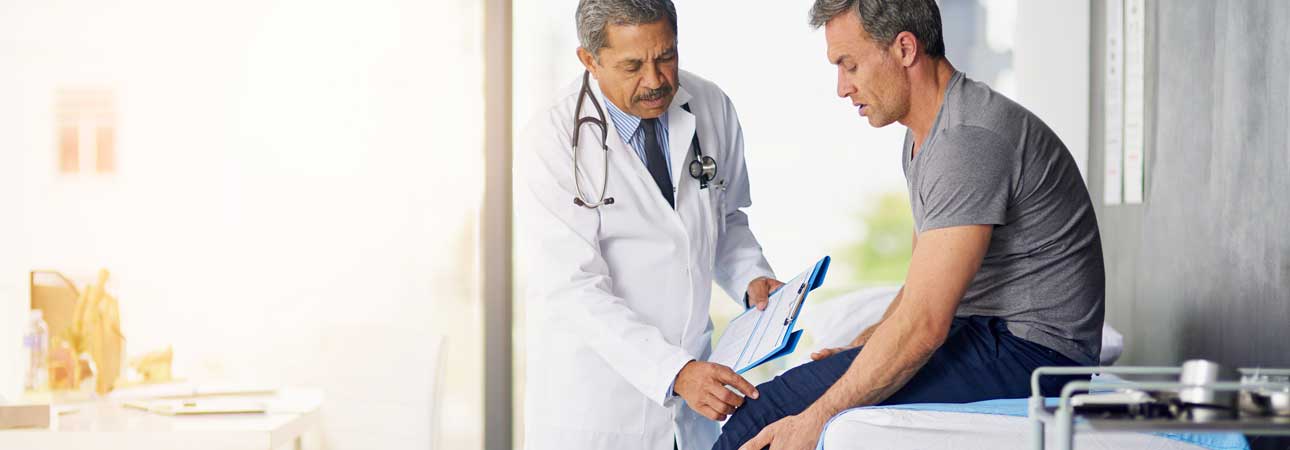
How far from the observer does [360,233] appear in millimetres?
3264

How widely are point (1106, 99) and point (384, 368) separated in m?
2.05

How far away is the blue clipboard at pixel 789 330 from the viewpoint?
5.41 feet

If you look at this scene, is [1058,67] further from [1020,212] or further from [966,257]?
[966,257]

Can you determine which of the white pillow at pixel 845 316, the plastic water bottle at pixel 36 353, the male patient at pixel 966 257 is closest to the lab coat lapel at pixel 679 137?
the male patient at pixel 966 257

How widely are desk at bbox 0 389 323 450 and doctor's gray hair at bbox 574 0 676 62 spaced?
100 cm

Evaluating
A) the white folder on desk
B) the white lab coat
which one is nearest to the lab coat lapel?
the white lab coat

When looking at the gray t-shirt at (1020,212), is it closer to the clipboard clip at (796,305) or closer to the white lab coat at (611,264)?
the clipboard clip at (796,305)

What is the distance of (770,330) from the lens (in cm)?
181

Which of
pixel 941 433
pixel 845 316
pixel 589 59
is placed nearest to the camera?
pixel 941 433

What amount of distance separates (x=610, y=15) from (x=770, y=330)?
26.1 inches

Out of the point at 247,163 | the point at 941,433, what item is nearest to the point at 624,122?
the point at 941,433

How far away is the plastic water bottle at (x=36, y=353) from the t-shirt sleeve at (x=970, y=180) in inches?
85.3

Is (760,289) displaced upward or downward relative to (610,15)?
downward

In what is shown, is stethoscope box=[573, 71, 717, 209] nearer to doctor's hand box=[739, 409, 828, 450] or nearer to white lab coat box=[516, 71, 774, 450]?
white lab coat box=[516, 71, 774, 450]
